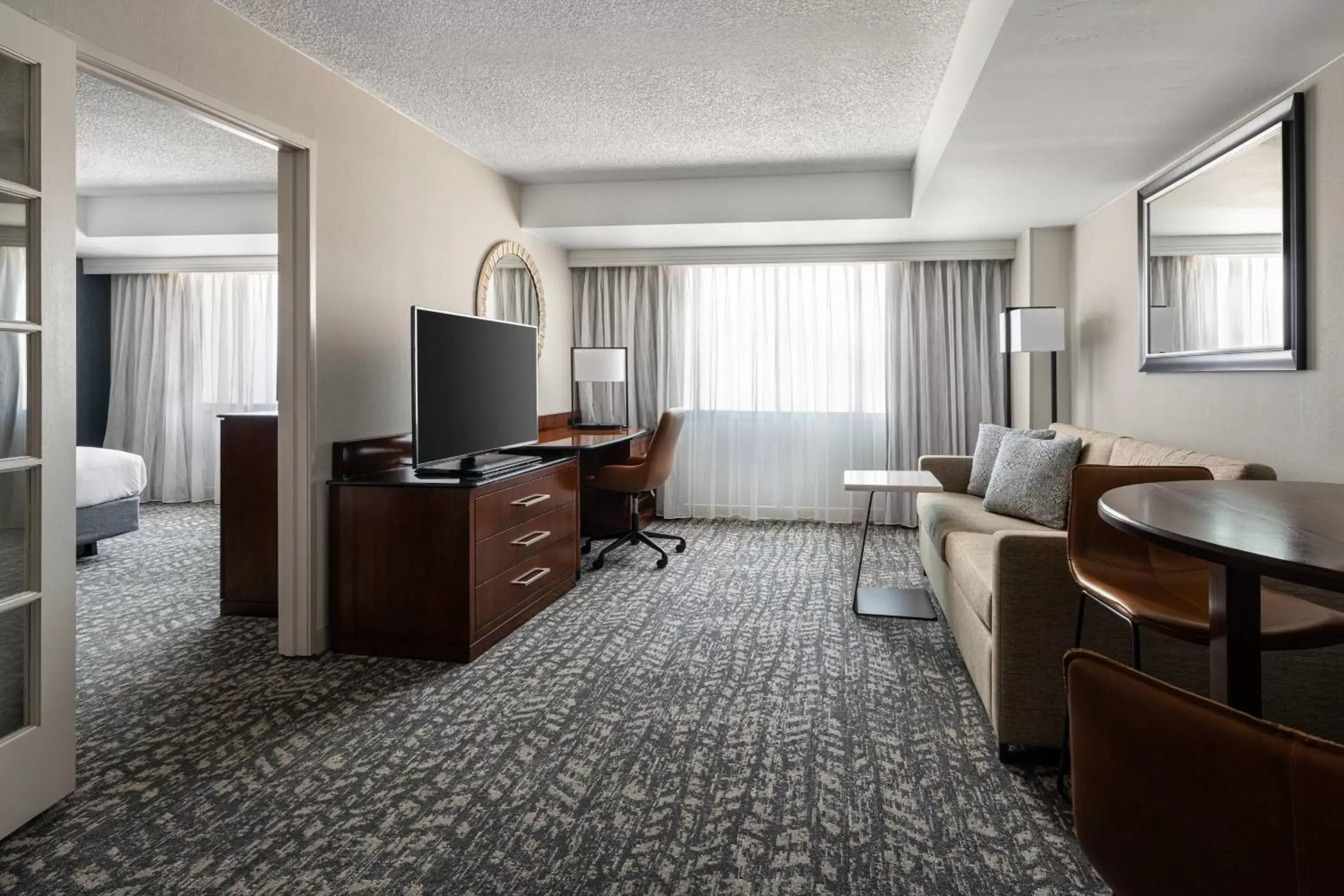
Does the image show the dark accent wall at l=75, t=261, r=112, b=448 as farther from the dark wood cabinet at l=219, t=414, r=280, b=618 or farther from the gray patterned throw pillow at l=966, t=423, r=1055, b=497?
the gray patterned throw pillow at l=966, t=423, r=1055, b=497

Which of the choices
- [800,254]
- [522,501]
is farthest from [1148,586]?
[800,254]

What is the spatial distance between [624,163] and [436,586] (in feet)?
9.90

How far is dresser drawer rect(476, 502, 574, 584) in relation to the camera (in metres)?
3.28

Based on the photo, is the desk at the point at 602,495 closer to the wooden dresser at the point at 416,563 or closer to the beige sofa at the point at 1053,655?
the wooden dresser at the point at 416,563

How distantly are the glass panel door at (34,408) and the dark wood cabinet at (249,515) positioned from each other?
171 cm

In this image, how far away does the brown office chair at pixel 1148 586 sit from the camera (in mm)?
1604

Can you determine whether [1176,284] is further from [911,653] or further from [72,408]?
[72,408]

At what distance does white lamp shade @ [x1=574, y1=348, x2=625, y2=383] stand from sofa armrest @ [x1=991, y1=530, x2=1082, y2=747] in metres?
3.94

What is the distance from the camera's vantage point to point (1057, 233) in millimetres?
5184

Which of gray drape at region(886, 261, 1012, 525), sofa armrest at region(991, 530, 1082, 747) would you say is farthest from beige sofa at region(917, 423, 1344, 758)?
gray drape at region(886, 261, 1012, 525)

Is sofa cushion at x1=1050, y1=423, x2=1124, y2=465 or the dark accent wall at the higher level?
the dark accent wall

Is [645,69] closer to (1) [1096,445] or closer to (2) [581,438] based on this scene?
(2) [581,438]

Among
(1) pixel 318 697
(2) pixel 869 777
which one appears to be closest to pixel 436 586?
(1) pixel 318 697

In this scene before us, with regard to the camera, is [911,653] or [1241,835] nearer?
[1241,835]
